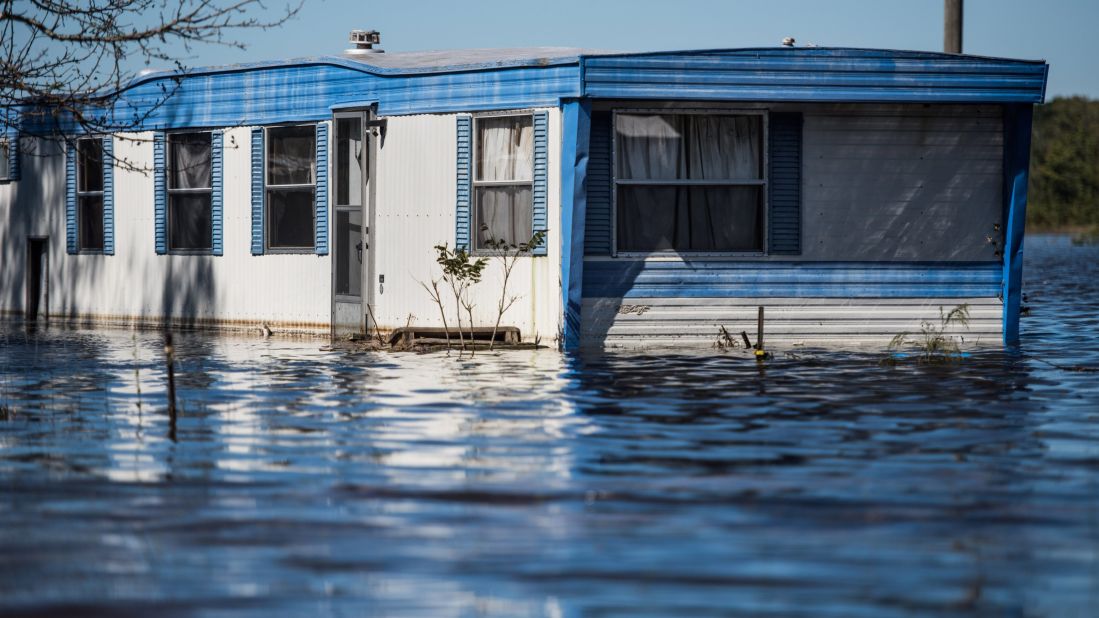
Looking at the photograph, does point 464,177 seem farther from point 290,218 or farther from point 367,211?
point 290,218

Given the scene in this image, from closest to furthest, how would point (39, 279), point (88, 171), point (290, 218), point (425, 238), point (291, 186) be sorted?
1. point (425, 238)
2. point (291, 186)
3. point (290, 218)
4. point (88, 171)
5. point (39, 279)

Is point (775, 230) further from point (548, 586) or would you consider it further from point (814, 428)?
point (548, 586)

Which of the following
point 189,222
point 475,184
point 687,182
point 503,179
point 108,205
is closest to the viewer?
point 687,182

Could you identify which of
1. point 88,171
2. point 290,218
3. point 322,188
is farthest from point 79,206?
point 322,188

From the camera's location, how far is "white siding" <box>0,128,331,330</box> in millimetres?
22250

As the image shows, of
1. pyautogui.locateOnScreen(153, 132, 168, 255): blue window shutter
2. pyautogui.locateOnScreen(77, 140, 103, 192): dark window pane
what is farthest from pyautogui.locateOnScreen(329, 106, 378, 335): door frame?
pyautogui.locateOnScreen(77, 140, 103, 192): dark window pane

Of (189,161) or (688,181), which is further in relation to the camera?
(189,161)

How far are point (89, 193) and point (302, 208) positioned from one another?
15.6 feet

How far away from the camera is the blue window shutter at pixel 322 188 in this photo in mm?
21547

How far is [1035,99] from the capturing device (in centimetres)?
1920

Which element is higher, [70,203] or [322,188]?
[322,188]

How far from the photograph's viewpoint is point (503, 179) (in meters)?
19.8

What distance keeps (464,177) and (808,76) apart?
164 inches

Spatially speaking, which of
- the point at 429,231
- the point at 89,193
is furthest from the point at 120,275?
the point at 429,231
